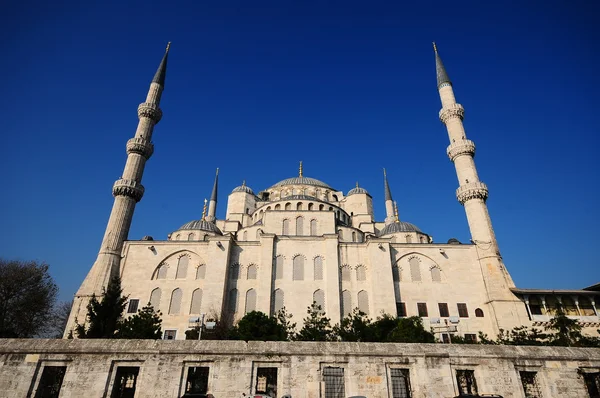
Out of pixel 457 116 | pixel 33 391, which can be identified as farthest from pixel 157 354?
pixel 457 116

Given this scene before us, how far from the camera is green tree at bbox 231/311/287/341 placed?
16922 mm

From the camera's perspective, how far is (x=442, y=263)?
24.7m

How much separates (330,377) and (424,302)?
16.4 m

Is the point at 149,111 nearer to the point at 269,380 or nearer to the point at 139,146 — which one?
the point at 139,146

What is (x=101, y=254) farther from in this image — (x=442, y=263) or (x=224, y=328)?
(x=442, y=263)

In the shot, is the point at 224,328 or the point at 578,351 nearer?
the point at 578,351

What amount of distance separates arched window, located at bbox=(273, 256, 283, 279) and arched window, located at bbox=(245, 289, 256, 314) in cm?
188

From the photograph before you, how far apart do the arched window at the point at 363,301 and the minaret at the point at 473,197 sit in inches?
309

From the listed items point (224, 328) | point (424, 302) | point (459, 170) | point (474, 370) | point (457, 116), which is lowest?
point (474, 370)

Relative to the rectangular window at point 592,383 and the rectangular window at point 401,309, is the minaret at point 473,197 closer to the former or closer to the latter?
the rectangular window at point 401,309

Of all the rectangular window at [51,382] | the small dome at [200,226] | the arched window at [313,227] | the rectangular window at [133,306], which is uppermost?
the small dome at [200,226]

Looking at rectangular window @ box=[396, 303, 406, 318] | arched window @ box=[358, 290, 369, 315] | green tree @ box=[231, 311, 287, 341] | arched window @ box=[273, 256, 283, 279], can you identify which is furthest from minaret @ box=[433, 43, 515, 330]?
green tree @ box=[231, 311, 287, 341]

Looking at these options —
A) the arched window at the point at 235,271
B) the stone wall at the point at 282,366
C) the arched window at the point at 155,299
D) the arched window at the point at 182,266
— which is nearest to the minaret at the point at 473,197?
the stone wall at the point at 282,366

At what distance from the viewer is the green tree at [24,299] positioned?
23.4 metres
